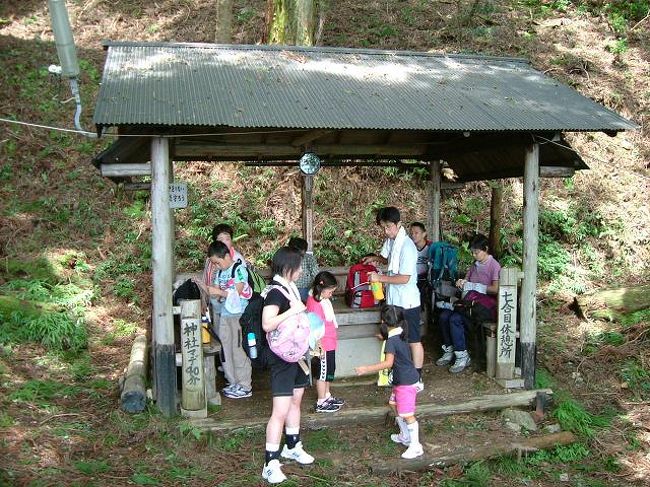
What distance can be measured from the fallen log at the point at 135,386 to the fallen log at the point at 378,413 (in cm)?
61

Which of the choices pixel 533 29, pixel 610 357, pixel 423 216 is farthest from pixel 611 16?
pixel 610 357

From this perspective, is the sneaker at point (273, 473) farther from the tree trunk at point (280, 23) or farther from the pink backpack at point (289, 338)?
the tree trunk at point (280, 23)

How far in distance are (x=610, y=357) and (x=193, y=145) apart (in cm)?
625

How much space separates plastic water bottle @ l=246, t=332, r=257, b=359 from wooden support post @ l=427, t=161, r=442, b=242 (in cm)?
482

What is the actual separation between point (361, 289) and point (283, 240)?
4.71 m

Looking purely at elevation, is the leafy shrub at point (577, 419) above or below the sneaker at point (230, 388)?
below

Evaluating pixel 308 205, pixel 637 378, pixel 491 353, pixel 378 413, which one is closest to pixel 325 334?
pixel 378 413

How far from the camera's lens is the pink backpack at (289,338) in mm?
4719

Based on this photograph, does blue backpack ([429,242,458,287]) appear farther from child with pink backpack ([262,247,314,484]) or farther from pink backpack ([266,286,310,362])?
pink backpack ([266,286,310,362])

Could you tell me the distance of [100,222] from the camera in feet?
38.8

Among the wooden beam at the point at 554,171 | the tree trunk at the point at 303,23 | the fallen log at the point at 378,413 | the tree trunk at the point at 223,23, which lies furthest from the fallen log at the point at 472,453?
the tree trunk at the point at 223,23

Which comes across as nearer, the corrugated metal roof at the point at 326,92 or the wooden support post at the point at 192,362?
the corrugated metal roof at the point at 326,92

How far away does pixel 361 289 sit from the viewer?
735 cm

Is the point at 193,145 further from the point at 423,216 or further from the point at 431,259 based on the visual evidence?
the point at 423,216
